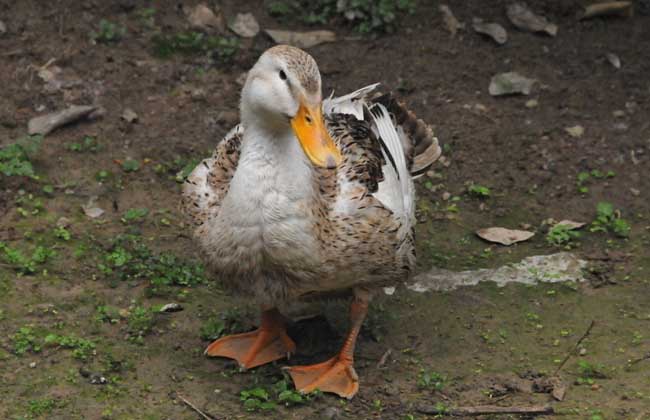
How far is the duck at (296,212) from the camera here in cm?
423

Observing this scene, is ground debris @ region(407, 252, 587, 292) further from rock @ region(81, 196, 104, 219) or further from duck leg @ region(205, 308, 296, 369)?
rock @ region(81, 196, 104, 219)

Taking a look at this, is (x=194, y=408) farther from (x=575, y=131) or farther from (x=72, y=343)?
(x=575, y=131)

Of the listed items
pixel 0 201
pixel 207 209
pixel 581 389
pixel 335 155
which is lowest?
pixel 0 201

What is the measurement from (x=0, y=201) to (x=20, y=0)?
2.11 metres

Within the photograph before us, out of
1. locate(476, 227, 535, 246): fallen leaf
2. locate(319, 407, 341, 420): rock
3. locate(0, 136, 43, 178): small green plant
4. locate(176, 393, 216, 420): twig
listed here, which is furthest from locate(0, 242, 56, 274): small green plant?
locate(476, 227, 535, 246): fallen leaf

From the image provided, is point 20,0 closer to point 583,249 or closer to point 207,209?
point 207,209

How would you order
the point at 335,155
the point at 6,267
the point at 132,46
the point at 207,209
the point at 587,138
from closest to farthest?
the point at 335,155, the point at 207,209, the point at 6,267, the point at 587,138, the point at 132,46

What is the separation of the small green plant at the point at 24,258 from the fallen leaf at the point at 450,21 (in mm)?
3634

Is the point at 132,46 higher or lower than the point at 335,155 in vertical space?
lower

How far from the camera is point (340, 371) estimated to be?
15.6 feet

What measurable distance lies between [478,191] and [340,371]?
7.23 feet

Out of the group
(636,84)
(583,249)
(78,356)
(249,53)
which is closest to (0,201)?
(78,356)

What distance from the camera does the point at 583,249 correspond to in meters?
6.03

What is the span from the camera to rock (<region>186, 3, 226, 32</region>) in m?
7.65
